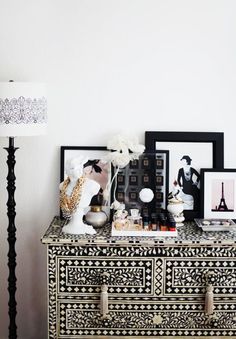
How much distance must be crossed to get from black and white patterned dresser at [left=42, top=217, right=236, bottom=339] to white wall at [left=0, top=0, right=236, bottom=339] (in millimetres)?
579

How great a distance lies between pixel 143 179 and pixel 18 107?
755mm

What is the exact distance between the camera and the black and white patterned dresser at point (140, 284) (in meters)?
2.49

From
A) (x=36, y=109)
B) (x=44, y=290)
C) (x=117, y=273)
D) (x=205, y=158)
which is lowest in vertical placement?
(x=44, y=290)

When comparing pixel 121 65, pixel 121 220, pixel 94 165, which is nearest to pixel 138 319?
pixel 121 220

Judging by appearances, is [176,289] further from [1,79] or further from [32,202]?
[1,79]

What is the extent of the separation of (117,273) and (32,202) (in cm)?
70

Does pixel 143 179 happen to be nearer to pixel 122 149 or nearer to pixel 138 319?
pixel 122 149

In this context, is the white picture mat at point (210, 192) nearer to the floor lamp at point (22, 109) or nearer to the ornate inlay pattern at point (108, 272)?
the ornate inlay pattern at point (108, 272)

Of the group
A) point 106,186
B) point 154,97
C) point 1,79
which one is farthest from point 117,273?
point 1,79

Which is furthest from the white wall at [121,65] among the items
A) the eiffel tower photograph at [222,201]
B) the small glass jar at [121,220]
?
the small glass jar at [121,220]

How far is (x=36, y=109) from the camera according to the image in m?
2.54

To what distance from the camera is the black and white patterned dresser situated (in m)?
2.49

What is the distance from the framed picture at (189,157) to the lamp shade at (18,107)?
0.63 m

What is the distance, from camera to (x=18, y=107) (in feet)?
8.16
